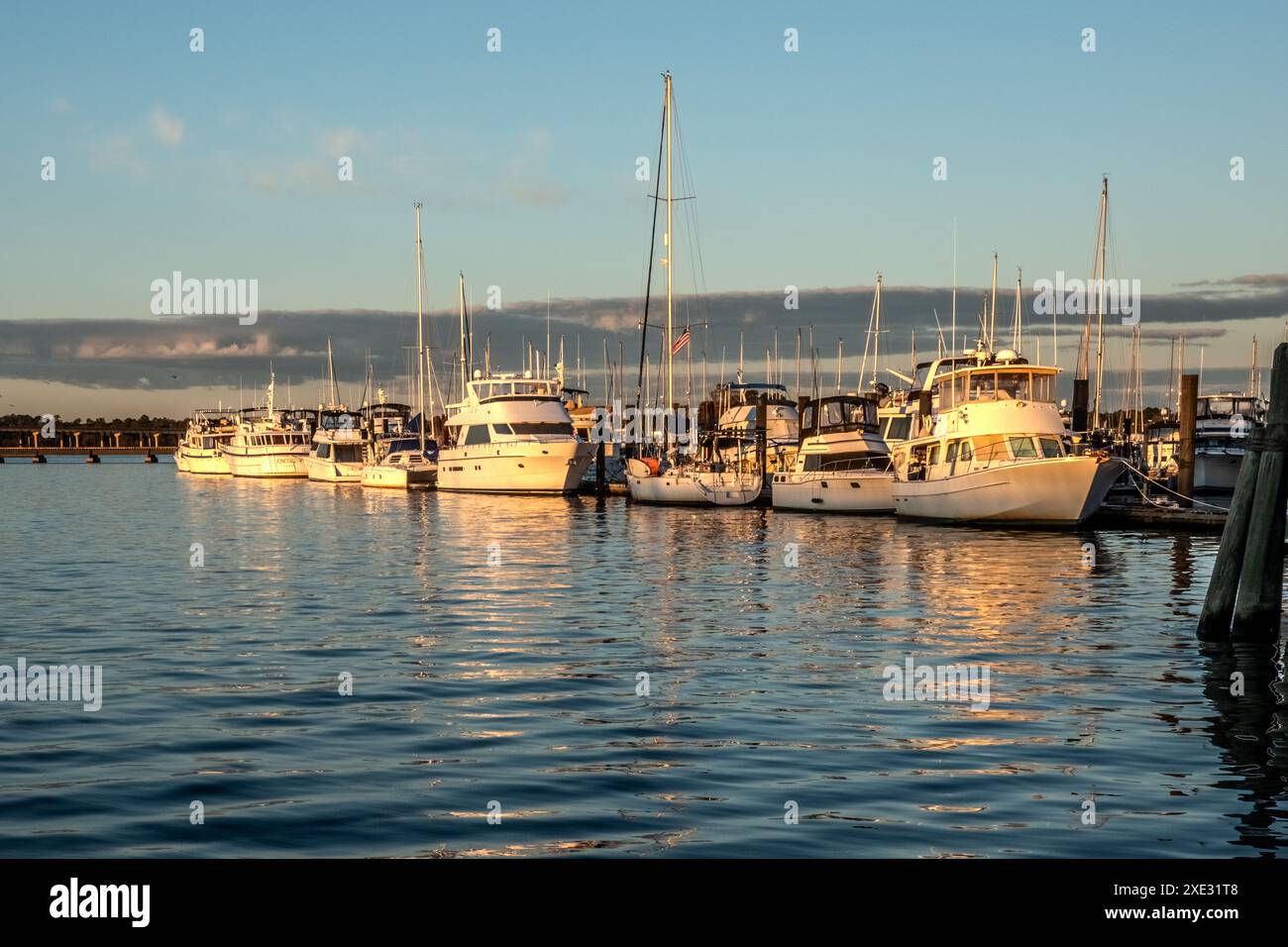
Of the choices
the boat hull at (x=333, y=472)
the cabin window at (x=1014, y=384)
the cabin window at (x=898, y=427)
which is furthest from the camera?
the boat hull at (x=333, y=472)

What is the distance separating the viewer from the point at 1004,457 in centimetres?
4328

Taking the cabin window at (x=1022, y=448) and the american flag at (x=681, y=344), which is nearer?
the cabin window at (x=1022, y=448)

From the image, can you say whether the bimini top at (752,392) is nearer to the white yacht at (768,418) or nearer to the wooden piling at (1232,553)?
the white yacht at (768,418)

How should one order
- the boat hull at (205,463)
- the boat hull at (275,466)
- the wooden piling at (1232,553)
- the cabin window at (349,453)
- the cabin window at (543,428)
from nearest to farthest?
1. the wooden piling at (1232,553)
2. the cabin window at (543,428)
3. the cabin window at (349,453)
4. the boat hull at (275,466)
5. the boat hull at (205,463)

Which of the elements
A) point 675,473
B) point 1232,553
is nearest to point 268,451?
point 675,473

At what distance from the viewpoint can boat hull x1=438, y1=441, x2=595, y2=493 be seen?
Result: 70.4 m

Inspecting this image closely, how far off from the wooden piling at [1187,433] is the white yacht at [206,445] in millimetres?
105436

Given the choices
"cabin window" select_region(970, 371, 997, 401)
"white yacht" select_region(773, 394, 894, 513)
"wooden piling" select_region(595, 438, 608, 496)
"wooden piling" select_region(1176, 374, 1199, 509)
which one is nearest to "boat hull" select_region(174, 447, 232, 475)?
"wooden piling" select_region(595, 438, 608, 496)

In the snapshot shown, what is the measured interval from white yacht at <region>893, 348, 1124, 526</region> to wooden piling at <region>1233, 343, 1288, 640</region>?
2424 cm

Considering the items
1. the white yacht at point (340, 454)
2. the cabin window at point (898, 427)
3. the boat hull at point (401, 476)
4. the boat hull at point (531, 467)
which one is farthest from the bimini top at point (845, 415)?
the white yacht at point (340, 454)

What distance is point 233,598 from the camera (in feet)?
84.1

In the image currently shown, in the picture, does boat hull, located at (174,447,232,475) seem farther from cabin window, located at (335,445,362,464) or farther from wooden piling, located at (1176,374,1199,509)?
wooden piling, located at (1176,374,1199,509)

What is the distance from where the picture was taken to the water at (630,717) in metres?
9.52

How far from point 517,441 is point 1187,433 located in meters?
37.4
